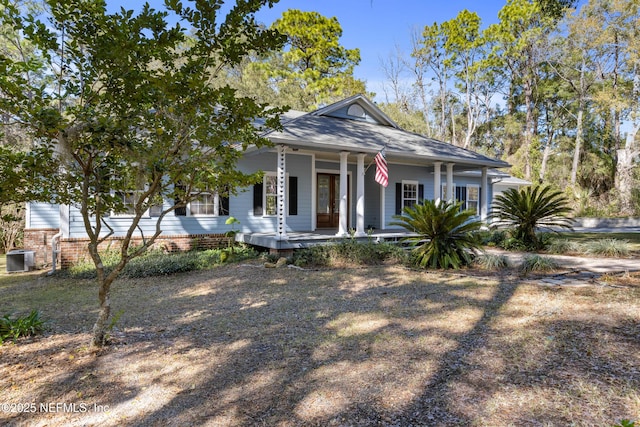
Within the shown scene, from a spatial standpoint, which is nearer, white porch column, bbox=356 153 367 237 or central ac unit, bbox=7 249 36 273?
A: central ac unit, bbox=7 249 36 273

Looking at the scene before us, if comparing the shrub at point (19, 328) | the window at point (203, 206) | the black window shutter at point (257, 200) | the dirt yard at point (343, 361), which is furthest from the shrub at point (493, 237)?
the shrub at point (19, 328)

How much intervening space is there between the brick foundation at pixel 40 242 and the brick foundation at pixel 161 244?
115 centimetres

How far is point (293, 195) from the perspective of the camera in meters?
11.8

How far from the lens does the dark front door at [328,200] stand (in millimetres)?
12633

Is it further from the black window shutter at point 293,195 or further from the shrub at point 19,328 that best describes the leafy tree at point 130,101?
the black window shutter at point 293,195

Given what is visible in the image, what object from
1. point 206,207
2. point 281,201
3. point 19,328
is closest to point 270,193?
point 206,207

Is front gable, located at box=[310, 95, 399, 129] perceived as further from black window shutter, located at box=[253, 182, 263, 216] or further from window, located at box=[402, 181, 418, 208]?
black window shutter, located at box=[253, 182, 263, 216]

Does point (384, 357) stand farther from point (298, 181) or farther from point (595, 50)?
point (595, 50)

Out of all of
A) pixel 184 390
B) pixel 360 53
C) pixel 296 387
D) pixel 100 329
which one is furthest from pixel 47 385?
pixel 360 53

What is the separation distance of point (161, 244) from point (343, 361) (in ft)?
27.6

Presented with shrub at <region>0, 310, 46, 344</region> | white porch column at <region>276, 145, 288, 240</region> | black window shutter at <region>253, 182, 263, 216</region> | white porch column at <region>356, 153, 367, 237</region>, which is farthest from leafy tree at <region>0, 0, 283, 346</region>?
black window shutter at <region>253, 182, 263, 216</region>

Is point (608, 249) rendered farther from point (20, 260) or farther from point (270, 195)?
point (20, 260)

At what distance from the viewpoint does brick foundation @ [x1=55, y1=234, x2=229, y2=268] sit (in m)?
9.55

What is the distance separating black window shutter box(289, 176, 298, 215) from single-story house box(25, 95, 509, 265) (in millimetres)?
25
